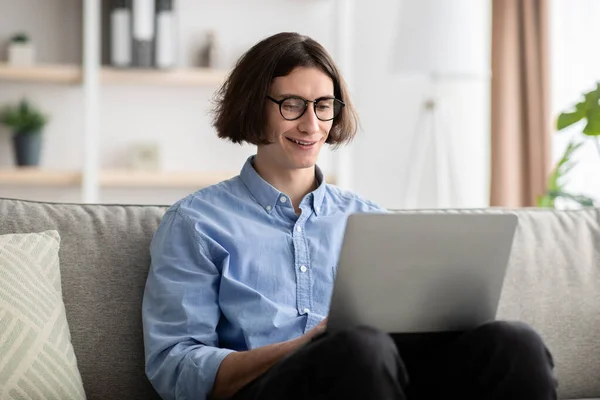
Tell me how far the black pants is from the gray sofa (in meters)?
0.43

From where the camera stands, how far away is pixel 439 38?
387 centimetres

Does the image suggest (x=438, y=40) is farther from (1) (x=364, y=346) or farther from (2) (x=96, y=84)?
(1) (x=364, y=346)

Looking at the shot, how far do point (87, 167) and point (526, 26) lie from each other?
2099 millimetres

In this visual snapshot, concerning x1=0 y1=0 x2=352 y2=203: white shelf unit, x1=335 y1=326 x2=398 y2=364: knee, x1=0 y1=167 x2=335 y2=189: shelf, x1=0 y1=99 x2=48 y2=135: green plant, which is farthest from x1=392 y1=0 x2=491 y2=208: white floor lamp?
x1=335 y1=326 x2=398 y2=364: knee

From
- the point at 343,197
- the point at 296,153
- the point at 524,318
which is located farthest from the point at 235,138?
the point at 524,318

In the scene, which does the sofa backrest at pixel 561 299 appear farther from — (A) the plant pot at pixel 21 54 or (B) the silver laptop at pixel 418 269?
(A) the plant pot at pixel 21 54

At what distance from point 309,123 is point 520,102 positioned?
2.53 metres

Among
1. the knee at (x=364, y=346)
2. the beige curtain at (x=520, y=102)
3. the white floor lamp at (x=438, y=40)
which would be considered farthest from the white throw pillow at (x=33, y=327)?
the beige curtain at (x=520, y=102)

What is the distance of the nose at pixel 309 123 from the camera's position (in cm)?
189

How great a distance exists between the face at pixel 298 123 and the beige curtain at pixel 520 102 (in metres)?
2.36

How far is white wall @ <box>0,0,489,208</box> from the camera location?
4.27m

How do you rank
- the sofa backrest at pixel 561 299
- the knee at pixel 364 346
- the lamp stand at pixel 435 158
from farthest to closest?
the lamp stand at pixel 435 158 → the sofa backrest at pixel 561 299 → the knee at pixel 364 346

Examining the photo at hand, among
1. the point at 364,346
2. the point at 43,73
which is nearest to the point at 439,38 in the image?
the point at 43,73

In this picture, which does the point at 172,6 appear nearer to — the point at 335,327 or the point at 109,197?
the point at 109,197
